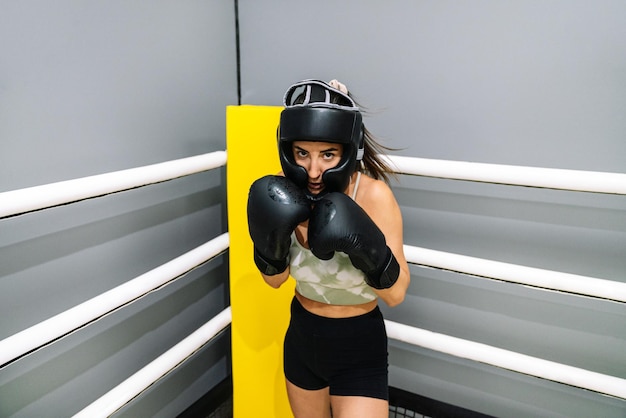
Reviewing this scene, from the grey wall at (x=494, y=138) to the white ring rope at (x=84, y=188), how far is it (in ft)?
1.91

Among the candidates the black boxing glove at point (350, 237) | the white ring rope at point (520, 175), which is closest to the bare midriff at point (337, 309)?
the black boxing glove at point (350, 237)

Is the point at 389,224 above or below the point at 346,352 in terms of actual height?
above

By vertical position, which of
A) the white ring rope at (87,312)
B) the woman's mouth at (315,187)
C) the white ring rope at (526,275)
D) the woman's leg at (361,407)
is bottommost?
the woman's leg at (361,407)

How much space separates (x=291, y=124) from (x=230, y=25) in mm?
849

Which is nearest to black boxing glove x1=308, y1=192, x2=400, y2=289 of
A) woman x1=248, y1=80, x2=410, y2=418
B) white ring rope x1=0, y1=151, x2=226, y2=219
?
woman x1=248, y1=80, x2=410, y2=418

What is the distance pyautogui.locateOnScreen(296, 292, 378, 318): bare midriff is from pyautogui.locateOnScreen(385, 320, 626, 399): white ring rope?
31cm

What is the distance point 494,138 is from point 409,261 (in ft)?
1.44

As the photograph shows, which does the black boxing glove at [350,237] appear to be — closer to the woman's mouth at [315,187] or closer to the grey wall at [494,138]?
the woman's mouth at [315,187]

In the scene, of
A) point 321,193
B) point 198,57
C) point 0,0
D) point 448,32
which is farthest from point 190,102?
point 448,32

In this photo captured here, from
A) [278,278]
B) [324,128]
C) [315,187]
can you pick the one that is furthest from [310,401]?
[324,128]

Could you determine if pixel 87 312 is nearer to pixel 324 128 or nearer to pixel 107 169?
pixel 107 169

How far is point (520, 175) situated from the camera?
1.03m

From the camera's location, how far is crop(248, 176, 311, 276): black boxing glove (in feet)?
2.71

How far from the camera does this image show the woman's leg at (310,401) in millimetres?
1043
